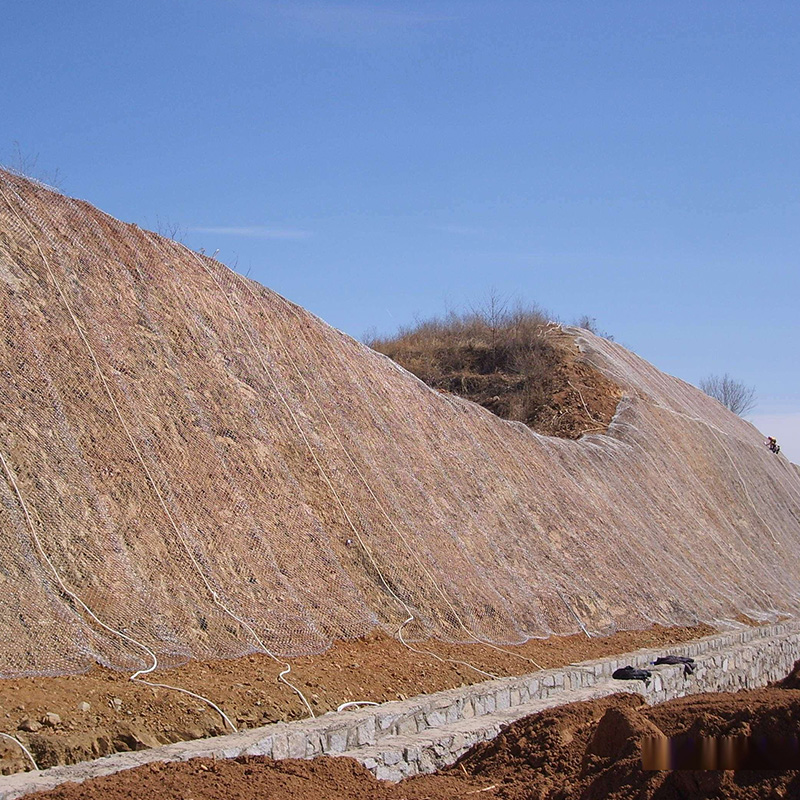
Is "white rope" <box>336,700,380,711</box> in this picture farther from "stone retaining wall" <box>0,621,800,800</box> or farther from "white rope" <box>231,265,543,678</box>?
"white rope" <box>231,265,543,678</box>

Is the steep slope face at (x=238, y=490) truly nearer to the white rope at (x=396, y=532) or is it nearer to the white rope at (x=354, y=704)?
the white rope at (x=396, y=532)

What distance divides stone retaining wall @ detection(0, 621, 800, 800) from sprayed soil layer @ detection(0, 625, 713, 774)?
1.12 feet

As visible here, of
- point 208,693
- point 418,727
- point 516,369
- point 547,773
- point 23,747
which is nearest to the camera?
→ point 23,747

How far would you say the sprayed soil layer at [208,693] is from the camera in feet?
21.9

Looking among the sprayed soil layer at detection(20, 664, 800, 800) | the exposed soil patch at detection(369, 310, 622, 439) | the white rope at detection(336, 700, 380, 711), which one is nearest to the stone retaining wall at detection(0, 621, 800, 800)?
the white rope at detection(336, 700, 380, 711)

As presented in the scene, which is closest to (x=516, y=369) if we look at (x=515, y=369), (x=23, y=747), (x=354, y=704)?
(x=515, y=369)

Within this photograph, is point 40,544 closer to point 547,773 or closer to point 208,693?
point 208,693

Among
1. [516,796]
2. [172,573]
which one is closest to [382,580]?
[172,573]

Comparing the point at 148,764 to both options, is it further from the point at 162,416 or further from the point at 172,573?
the point at 162,416

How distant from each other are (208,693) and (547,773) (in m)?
2.86

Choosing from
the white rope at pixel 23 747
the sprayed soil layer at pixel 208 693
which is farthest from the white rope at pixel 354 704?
the white rope at pixel 23 747

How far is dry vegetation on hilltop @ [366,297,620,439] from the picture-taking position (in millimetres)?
26734

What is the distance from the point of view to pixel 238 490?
1170cm

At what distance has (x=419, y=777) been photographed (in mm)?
7293
